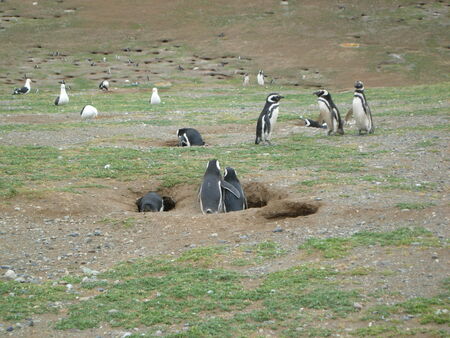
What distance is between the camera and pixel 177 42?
36.8 metres

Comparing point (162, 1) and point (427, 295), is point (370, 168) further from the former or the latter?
point (162, 1)

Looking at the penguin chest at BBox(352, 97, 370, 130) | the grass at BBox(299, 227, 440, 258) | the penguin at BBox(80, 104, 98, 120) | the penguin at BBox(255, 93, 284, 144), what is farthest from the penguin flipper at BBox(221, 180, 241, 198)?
the penguin at BBox(80, 104, 98, 120)

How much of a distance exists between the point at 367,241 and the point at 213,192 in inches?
112

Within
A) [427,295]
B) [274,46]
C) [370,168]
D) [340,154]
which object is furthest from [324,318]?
[274,46]

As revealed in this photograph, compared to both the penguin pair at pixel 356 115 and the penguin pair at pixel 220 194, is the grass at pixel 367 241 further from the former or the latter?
the penguin pair at pixel 356 115

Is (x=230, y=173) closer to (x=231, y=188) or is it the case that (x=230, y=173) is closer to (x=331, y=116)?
(x=231, y=188)

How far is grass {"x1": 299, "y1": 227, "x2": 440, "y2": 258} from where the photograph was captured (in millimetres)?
6484

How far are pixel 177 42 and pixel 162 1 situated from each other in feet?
23.0

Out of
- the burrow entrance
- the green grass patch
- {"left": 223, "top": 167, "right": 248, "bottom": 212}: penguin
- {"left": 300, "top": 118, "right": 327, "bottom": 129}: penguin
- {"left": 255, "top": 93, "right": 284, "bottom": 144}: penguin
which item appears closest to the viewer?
the green grass patch

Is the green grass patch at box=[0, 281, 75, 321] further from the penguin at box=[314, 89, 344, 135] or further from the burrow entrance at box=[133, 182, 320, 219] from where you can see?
the penguin at box=[314, 89, 344, 135]

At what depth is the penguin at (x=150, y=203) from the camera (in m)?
8.83

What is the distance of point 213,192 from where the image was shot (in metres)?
9.02

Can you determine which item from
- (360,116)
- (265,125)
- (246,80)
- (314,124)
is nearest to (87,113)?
(314,124)

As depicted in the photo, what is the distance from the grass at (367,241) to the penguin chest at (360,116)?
6630mm
